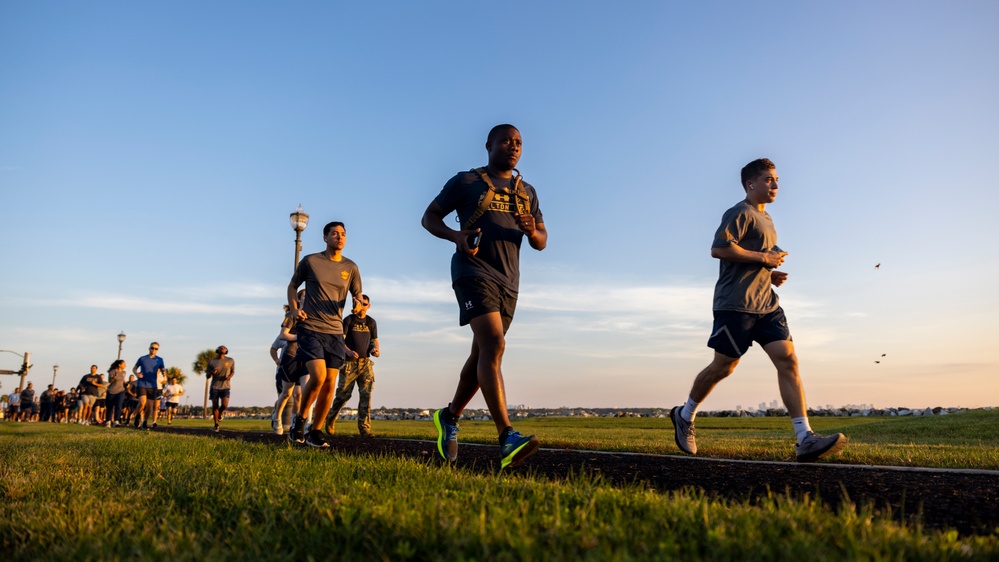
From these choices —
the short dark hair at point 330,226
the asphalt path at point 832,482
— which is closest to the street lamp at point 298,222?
the short dark hair at point 330,226

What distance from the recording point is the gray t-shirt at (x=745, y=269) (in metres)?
6.32

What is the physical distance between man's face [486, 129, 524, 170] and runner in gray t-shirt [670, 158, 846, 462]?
2.14 meters

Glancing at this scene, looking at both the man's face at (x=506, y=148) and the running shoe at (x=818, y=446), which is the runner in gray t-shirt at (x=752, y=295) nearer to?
the running shoe at (x=818, y=446)

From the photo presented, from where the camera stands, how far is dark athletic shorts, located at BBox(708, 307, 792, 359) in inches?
247

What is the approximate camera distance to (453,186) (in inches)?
219

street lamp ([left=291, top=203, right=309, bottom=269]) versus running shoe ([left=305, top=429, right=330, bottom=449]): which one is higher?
street lamp ([left=291, top=203, right=309, bottom=269])

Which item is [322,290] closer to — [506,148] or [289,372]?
[506,148]

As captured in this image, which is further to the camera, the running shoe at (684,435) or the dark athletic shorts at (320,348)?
the dark athletic shorts at (320,348)

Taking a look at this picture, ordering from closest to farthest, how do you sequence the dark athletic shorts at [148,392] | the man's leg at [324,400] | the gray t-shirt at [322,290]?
1. the man's leg at [324,400]
2. the gray t-shirt at [322,290]
3. the dark athletic shorts at [148,392]

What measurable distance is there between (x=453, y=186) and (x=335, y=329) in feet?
13.1

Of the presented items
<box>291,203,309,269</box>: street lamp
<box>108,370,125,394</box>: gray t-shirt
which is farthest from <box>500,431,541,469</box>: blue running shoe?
<box>108,370,125,394</box>: gray t-shirt

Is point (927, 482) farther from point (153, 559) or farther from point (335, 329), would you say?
point (335, 329)

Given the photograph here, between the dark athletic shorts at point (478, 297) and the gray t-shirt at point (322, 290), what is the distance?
369 cm

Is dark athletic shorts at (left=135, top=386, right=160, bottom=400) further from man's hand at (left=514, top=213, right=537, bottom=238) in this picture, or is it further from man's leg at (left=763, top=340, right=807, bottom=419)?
man's leg at (left=763, top=340, right=807, bottom=419)
